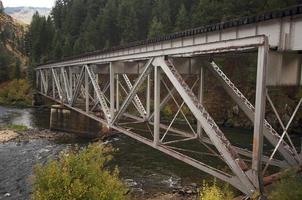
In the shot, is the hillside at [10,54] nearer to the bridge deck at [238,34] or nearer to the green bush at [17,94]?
the green bush at [17,94]

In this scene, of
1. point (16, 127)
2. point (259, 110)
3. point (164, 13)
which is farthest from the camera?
point (164, 13)

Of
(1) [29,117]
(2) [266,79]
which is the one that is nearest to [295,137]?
(2) [266,79]

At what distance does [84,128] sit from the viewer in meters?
50.2

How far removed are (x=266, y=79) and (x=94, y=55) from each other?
26.8m

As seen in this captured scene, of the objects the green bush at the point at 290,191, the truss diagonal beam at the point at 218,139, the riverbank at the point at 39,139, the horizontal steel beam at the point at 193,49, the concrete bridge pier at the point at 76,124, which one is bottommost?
the riverbank at the point at 39,139

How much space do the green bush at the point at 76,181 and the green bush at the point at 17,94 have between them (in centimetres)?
7476

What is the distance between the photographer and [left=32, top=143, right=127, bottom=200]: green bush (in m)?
16.0

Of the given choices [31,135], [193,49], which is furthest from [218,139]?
[31,135]

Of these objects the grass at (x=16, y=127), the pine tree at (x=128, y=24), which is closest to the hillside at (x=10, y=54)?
the pine tree at (x=128, y=24)

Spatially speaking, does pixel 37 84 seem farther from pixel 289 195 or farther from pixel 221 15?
pixel 289 195

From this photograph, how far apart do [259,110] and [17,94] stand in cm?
8750

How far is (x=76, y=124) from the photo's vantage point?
5106cm

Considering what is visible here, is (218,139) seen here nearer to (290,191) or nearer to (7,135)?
(290,191)

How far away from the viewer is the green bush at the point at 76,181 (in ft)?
52.4
